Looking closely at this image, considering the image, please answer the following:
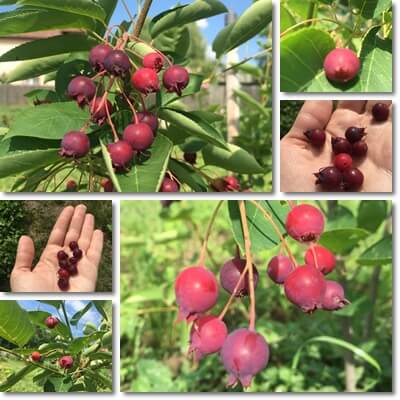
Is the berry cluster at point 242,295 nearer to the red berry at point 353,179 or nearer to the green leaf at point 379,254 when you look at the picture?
the red berry at point 353,179

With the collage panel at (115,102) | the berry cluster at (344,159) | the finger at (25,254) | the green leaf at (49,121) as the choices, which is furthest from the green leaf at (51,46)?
the berry cluster at (344,159)

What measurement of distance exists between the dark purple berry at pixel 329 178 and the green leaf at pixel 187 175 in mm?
234

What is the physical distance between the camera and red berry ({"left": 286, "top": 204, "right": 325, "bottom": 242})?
2.89 ft

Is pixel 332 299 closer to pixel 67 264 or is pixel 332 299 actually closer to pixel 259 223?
pixel 259 223

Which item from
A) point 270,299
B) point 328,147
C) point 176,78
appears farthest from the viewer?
point 270,299

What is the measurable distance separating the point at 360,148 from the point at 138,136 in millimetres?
457

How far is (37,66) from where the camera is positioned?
4.07 feet

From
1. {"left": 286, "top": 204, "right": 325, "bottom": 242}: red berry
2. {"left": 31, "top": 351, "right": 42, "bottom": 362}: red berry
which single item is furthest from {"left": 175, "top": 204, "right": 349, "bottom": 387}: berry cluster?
{"left": 31, "top": 351, "right": 42, "bottom": 362}: red berry

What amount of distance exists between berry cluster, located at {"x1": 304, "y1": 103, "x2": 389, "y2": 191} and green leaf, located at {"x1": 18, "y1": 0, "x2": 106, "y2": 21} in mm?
453

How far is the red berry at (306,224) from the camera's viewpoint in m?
0.88

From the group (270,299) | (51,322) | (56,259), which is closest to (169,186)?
(56,259)

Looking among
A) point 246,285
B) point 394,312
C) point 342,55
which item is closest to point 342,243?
point 394,312

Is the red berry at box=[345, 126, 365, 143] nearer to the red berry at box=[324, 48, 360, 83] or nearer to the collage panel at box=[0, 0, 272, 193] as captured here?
the red berry at box=[324, 48, 360, 83]

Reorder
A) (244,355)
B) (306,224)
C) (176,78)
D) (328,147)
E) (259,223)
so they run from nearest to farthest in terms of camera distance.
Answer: (244,355) < (306,224) < (176,78) < (259,223) < (328,147)
